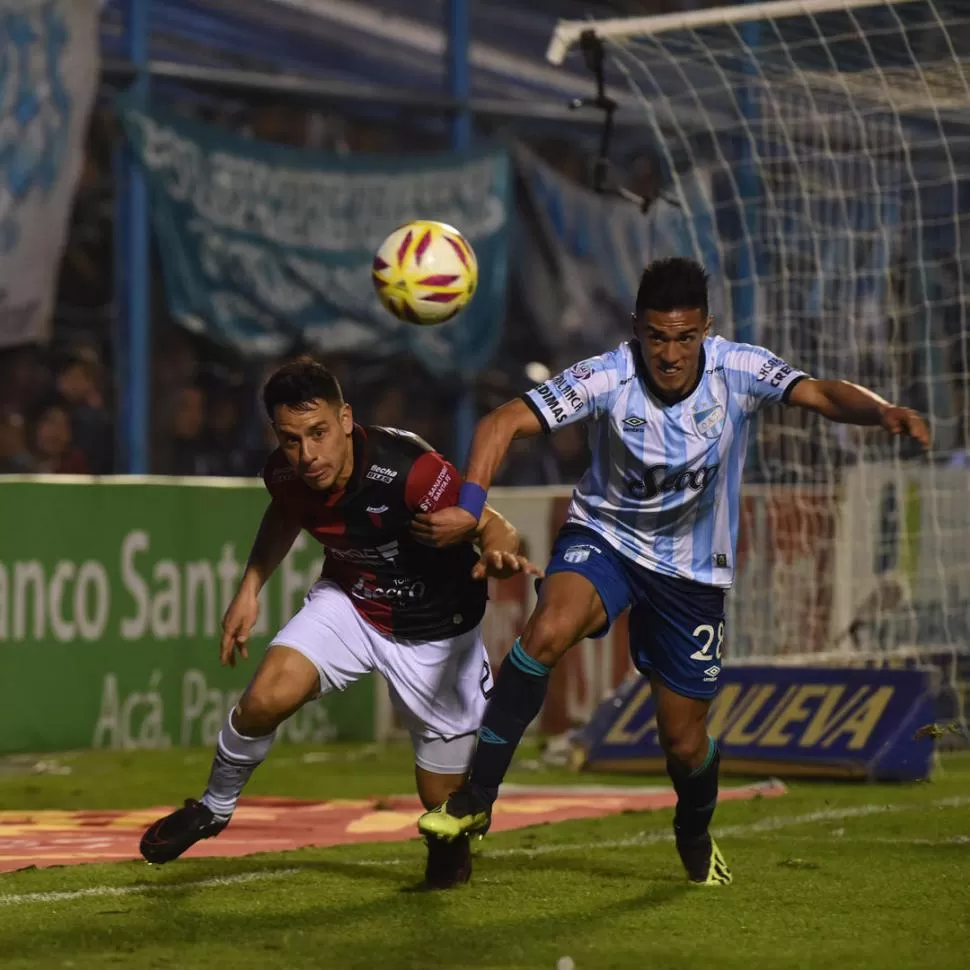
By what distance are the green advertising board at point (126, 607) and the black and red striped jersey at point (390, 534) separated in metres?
5.37

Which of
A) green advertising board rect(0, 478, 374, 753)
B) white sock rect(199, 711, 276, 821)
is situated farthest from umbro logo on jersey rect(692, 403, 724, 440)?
green advertising board rect(0, 478, 374, 753)

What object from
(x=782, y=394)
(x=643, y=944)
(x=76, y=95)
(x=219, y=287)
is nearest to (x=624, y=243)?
(x=219, y=287)

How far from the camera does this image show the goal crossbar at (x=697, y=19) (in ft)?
35.3

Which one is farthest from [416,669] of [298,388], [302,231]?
[302,231]

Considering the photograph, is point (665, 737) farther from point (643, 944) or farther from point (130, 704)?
point (130, 704)

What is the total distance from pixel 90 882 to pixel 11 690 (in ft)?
17.2

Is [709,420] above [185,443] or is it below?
above

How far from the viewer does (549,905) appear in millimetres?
5957

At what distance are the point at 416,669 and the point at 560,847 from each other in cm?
146

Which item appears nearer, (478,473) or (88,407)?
(478,473)

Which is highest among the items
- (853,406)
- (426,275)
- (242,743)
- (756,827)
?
(426,275)

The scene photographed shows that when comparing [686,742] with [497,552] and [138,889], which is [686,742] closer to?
[497,552]

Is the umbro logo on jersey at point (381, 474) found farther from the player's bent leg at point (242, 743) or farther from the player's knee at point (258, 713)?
the player's knee at point (258, 713)

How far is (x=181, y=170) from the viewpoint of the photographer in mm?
14594
